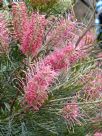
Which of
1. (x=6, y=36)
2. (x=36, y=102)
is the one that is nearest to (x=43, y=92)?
(x=36, y=102)

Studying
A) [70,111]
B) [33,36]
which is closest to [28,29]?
[33,36]

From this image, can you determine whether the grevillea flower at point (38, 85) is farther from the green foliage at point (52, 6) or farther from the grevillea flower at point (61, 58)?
the green foliage at point (52, 6)

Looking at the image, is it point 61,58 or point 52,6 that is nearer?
point 61,58

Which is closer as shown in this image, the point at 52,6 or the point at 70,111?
the point at 70,111

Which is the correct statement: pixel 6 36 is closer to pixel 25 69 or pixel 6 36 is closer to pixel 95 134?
pixel 25 69

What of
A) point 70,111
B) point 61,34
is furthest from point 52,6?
point 70,111

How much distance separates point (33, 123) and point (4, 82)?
8 centimetres

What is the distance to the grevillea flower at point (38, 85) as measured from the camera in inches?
25.2

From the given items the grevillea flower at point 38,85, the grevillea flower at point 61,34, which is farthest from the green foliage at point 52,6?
the grevillea flower at point 38,85

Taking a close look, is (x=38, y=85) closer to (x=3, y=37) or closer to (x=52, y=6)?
(x=3, y=37)

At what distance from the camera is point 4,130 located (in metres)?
0.74

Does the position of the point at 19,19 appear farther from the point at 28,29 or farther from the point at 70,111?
the point at 70,111

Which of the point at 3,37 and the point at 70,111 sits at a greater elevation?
the point at 3,37

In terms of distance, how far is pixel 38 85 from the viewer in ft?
2.10
